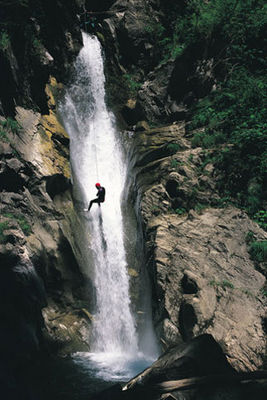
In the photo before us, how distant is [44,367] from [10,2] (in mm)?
11898

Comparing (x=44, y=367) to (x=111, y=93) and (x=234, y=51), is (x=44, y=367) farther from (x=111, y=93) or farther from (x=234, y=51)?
(x=234, y=51)

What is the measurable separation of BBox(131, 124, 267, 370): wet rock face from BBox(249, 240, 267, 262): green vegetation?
19cm

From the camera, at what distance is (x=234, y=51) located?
15.4 meters

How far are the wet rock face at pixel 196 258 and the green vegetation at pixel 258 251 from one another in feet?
0.63

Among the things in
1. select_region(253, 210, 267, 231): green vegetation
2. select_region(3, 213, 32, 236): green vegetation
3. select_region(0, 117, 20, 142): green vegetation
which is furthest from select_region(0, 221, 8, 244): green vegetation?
select_region(253, 210, 267, 231): green vegetation

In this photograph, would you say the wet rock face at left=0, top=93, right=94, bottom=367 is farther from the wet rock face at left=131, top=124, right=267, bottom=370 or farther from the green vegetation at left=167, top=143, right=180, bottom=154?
the green vegetation at left=167, top=143, right=180, bottom=154

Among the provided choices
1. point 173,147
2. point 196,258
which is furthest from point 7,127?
point 196,258

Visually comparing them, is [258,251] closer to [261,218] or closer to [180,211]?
[261,218]

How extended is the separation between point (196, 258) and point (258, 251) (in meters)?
1.76

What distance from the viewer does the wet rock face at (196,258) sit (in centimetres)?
772

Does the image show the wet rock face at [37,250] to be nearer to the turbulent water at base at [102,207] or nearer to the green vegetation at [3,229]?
the green vegetation at [3,229]

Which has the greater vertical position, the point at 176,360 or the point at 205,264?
the point at 205,264

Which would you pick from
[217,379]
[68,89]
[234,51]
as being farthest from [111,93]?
[217,379]

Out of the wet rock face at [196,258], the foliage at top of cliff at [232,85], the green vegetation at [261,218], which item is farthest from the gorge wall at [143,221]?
the foliage at top of cliff at [232,85]
